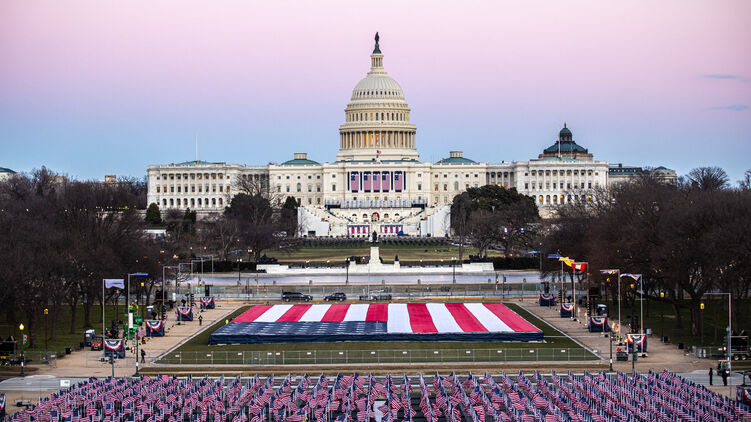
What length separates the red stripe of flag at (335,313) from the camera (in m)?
72.3

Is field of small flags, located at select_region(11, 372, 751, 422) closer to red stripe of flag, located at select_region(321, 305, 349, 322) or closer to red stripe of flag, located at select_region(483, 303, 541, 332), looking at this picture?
red stripe of flag, located at select_region(483, 303, 541, 332)

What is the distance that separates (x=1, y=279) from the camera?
59344 millimetres

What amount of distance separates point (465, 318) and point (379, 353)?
51.3ft

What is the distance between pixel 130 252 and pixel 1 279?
807 inches

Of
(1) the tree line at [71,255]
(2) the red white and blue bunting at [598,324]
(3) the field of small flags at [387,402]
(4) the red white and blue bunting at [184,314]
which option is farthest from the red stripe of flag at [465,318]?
(1) the tree line at [71,255]

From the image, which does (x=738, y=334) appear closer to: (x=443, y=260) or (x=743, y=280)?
(x=743, y=280)

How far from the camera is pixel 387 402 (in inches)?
1726

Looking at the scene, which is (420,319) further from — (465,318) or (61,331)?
(61,331)

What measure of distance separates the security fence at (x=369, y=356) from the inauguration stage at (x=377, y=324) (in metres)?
4.98

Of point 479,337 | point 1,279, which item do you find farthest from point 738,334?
point 1,279

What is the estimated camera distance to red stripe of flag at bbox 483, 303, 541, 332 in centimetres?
6631

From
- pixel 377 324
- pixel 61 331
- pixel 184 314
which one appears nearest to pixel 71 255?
pixel 61 331

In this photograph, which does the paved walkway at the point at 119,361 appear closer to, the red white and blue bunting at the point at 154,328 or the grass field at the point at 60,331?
the red white and blue bunting at the point at 154,328

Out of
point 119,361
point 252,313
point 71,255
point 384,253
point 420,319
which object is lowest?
→ point 119,361
